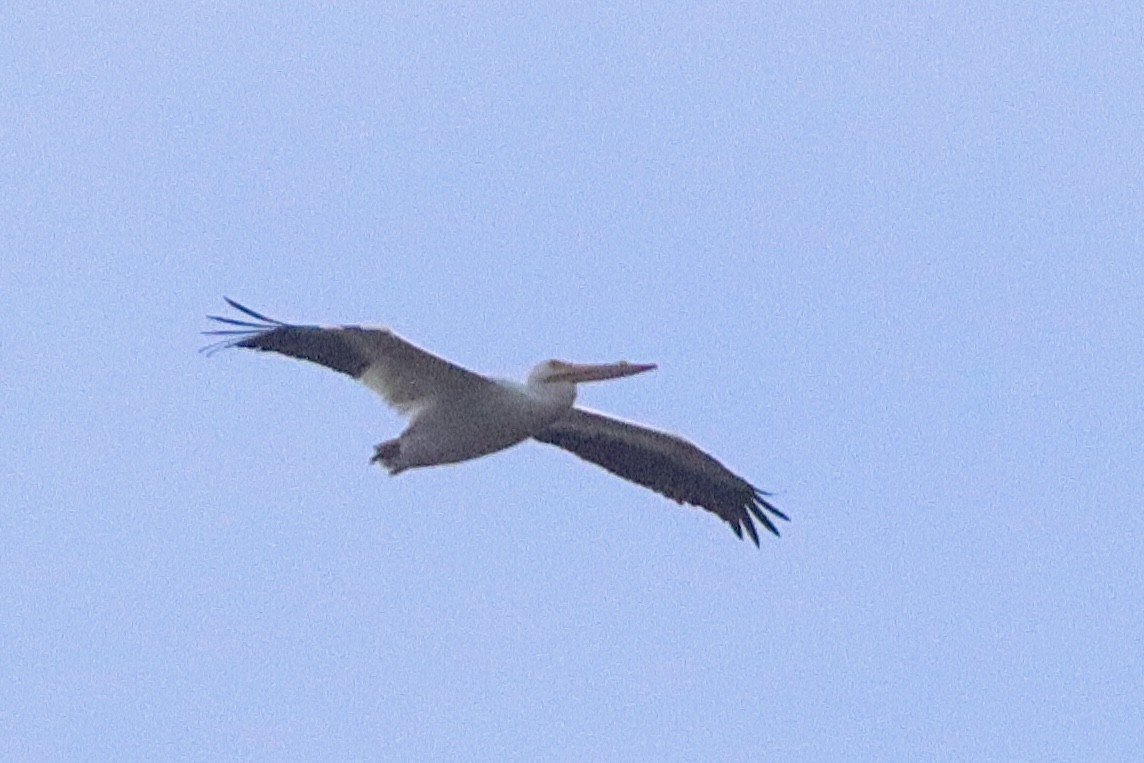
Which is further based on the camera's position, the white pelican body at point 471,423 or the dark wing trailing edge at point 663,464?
the dark wing trailing edge at point 663,464

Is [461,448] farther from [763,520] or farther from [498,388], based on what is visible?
[763,520]

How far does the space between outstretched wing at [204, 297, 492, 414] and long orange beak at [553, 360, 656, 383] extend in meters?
0.60

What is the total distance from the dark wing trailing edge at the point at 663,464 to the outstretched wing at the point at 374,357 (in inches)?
45.2

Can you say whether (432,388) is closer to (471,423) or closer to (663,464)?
(471,423)

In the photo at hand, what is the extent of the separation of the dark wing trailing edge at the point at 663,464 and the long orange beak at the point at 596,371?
1.50 ft

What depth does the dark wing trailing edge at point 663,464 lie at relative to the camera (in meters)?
14.9

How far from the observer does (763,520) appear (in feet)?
51.1

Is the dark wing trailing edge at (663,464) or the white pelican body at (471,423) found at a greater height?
the dark wing trailing edge at (663,464)

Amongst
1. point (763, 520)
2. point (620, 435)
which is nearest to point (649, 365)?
point (620, 435)

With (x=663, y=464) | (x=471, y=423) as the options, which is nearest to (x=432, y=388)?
(x=471, y=423)

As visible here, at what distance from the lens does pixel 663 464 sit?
15195 millimetres

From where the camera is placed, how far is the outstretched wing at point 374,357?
43.7 ft

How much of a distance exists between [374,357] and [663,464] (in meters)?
2.34

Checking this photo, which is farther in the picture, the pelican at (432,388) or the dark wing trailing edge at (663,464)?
the dark wing trailing edge at (663,464)
